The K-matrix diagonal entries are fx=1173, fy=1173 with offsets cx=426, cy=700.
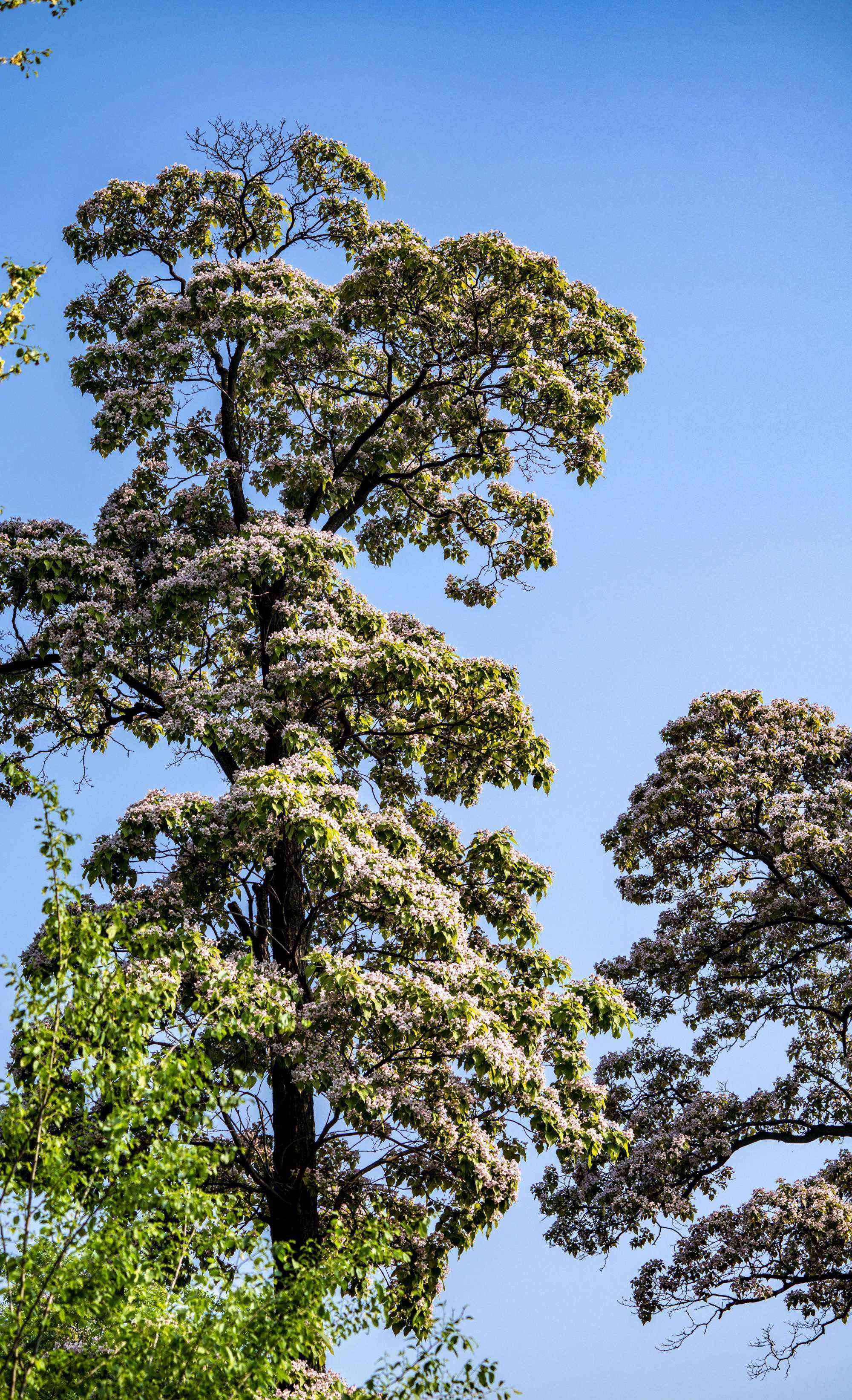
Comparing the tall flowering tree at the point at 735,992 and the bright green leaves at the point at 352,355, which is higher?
the bright green leaves at the point at 352,355

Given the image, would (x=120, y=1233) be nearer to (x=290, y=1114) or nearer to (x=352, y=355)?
(x=290, y=1114)

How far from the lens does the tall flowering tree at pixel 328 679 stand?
1168cm

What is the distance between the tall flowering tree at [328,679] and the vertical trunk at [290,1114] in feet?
0.14

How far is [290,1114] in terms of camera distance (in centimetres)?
1309

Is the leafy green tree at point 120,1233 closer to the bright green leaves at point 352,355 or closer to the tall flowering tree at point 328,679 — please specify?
the tall flowering tree at point 328,679

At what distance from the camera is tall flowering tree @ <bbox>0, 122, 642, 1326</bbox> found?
11.7 m

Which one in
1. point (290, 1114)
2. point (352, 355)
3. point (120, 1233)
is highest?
point (352, 355)

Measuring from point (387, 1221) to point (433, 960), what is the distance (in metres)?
2.67

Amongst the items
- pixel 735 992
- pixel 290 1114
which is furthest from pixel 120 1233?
pixel 735 992

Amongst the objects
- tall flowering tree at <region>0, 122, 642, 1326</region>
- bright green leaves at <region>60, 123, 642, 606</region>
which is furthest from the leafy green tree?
bright green leaves at <region>60, 123, 642, 606</region>

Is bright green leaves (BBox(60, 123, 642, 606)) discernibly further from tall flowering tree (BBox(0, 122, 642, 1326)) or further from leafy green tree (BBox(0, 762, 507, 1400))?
leafy green tree (BBox(0, 762, 507, 1400))

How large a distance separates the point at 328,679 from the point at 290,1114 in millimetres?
4880

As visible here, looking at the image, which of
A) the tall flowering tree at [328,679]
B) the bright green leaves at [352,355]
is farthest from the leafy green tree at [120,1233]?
the bright green leaves at [352,355]

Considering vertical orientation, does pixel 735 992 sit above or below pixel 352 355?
below
